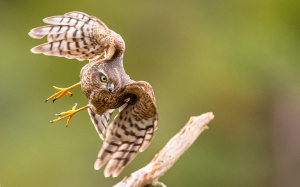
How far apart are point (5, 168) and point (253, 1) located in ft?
16.9

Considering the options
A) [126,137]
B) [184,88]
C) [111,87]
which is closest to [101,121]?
[126,137]

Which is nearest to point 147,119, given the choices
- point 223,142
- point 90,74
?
point 90,74

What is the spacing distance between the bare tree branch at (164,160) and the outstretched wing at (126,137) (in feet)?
0.54

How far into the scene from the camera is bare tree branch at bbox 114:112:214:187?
453 cm

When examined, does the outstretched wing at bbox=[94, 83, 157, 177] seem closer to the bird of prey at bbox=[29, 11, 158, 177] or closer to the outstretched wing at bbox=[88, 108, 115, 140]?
the bird of prey at bbox=[29, 11, 158, 177]

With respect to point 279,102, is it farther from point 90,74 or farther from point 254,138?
point 90,74

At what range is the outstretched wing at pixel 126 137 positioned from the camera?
4.34 meters

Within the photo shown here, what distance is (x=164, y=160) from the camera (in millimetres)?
4727

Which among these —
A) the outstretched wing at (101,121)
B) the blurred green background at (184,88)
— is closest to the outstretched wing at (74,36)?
the outstretched wing at (101,121)

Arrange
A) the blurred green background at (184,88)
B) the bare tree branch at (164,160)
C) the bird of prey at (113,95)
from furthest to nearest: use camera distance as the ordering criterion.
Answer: the blurred green background at (184,88)
the bare tree branch at (164,160)
the bird of prey at (113,95)

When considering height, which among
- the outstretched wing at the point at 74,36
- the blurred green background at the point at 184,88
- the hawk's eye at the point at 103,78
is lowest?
the hawk's eye at the point at 103,78

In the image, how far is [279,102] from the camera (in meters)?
10.9

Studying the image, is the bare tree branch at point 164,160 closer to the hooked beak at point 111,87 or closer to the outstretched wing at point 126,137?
the outstretched wing at point 126,137

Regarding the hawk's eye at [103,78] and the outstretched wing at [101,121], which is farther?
the outstretched wing at [101,121]
